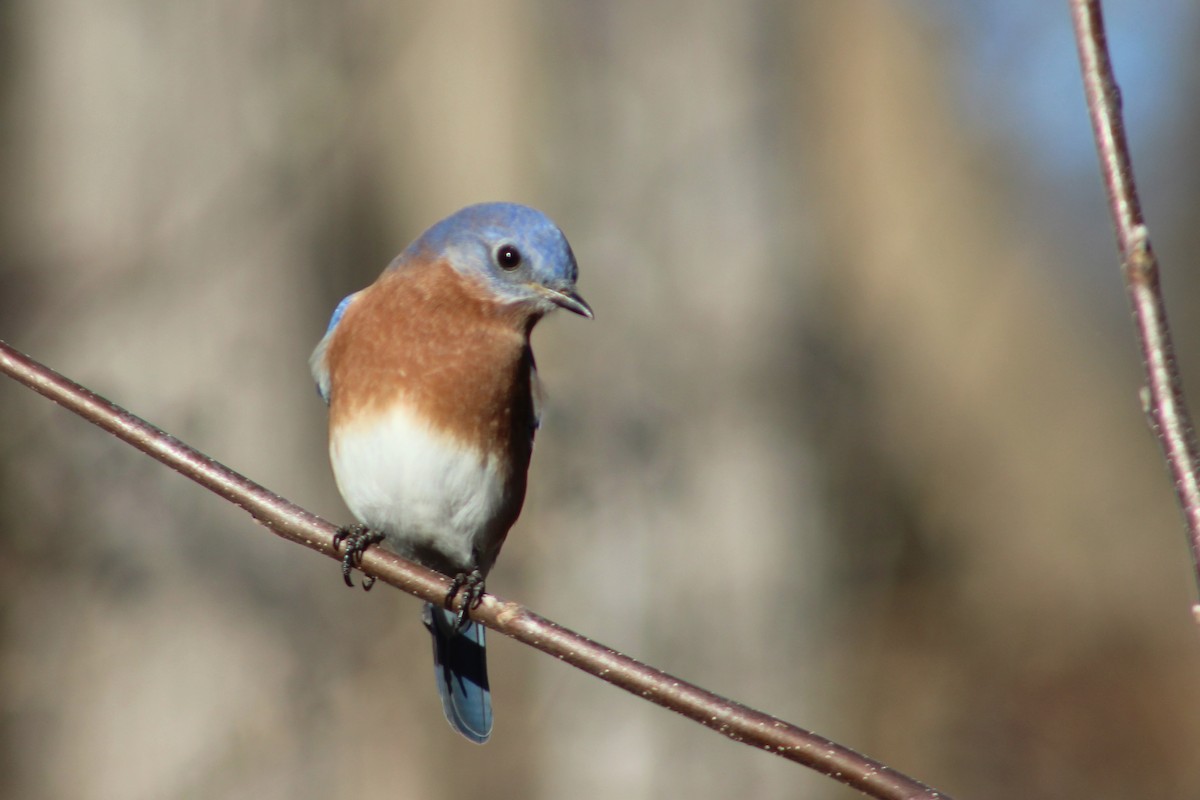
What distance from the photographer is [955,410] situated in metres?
8.73

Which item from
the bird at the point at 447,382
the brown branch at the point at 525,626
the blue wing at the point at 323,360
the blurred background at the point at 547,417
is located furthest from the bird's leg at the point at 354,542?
the blurred background at the point at 547,417

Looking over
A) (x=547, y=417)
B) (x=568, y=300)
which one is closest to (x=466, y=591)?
(x=568, y=300)

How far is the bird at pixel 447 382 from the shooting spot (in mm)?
2566

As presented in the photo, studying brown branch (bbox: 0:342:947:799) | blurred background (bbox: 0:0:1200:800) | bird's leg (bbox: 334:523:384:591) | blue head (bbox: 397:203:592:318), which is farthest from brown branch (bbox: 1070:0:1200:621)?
blurred background (bbox: 0:0:1200:800)

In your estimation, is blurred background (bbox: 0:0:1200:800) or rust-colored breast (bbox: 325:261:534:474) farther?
blurred background (bbox: 0:0:1200:800)

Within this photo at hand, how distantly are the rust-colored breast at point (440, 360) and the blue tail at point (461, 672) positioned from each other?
509mm

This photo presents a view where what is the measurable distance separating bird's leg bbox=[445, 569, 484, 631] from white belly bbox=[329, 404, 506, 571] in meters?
0.22

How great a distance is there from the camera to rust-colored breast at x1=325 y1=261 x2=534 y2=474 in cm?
257

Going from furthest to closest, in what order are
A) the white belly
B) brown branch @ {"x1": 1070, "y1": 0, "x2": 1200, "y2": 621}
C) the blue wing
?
1. the blue wing
2. the white belly
3. brown branch @ {"x1": 1070, "y1": 0, "x2": 1200, "y2": 621}

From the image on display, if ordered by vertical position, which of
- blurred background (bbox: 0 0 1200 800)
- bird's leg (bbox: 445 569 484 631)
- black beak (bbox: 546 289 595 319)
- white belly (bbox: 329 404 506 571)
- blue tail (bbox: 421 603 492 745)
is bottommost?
bird's leg (bbox: 445 569 484 631)

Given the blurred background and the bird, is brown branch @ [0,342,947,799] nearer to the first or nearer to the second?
the bird

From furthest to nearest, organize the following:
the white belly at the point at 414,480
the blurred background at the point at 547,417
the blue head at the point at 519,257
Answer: the blurred background at the point at 547,417, the blue head at the point at 519,257, the white belly at the point at 414,480

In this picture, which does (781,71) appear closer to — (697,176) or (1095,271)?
(697,176)

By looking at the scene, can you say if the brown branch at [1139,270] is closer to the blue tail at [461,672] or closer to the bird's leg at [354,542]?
the bird's leg at [354,542]
